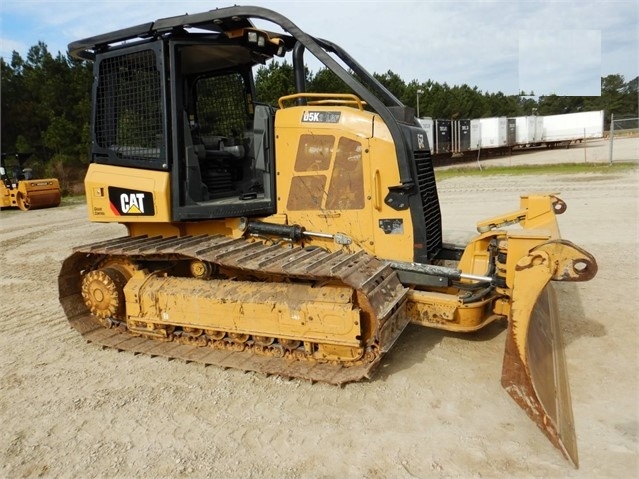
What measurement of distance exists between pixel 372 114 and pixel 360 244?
113cm

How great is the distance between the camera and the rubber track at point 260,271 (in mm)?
3574

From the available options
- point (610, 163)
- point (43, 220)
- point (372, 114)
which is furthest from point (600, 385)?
point (610, 163)

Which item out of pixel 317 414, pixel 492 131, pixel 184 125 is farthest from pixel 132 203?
pixel 492 131

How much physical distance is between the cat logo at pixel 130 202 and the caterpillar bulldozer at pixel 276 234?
0.5 inches

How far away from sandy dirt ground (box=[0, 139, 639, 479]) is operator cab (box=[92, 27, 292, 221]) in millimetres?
1635

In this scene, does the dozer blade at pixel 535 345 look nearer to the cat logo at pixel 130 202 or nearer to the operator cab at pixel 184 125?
the operator cab at pixel 184 125

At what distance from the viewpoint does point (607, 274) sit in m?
6.10

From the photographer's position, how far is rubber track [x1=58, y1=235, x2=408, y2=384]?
357cm

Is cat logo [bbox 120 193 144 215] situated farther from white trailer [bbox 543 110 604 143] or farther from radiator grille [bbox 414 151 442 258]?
white trailer [bbox 543 110 604 143]

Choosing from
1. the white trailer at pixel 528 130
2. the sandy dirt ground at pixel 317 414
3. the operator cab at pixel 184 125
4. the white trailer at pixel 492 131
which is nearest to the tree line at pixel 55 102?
the white trailer at pixel 492 131

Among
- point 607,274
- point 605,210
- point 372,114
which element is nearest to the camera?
point 372,114

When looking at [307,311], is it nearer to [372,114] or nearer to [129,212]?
[372,114]

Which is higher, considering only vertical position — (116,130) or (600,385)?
(116,130)

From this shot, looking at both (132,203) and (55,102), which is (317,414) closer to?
(132,203)
